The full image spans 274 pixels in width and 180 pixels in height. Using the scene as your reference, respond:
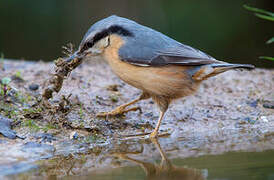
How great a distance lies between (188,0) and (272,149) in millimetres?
7192

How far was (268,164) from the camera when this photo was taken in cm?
365

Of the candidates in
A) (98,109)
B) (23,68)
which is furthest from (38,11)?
(98,109)

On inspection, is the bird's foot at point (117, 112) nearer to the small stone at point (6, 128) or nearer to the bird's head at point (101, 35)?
the bird's head at point (101, 35)

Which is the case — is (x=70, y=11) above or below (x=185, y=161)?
above

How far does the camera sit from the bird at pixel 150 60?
15.9 feet

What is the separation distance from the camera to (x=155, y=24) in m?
11.6

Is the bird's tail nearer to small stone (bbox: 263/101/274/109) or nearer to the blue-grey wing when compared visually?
the blue-grey wing

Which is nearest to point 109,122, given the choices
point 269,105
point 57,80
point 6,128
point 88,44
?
point 57,80

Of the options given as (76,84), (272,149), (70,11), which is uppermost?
(70,11)

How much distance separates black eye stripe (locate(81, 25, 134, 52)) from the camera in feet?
16.4

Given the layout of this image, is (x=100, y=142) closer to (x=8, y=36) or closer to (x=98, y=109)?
(x=98, y=109)

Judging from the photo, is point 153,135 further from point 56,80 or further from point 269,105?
point 269,105

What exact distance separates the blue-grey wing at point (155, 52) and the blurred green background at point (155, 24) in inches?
215

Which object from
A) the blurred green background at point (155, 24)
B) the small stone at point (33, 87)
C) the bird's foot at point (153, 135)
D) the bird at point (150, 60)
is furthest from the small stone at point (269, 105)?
the blurred green background at point (155, 24)
